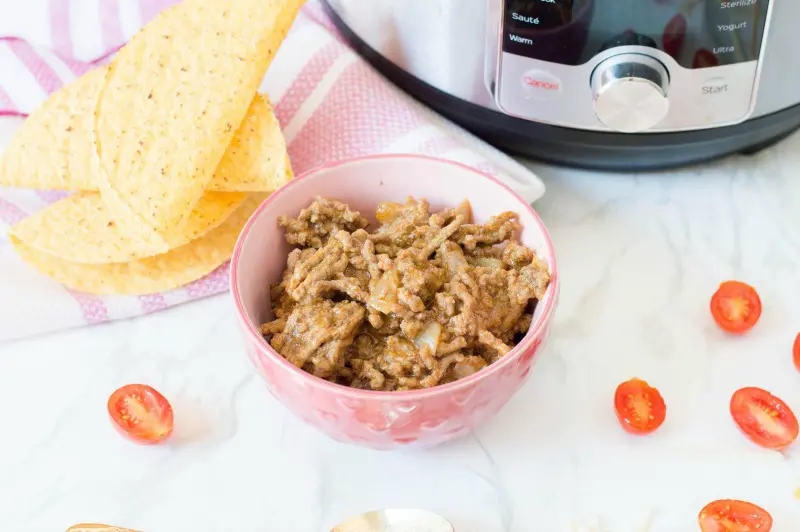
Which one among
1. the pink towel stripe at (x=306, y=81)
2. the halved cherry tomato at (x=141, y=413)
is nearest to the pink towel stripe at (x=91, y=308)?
the halved cherry tomato at (x=141, y=413)

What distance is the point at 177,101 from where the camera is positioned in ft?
3.45

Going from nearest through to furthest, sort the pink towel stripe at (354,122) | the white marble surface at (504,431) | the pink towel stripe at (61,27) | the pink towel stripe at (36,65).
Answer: the white marble surface at (504,431), the pink towel stripe at (354,122), the pink towel stripe at (36,65), the pink towel stripe at (61,27)

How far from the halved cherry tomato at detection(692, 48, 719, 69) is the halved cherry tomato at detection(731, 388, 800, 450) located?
367 millimetres

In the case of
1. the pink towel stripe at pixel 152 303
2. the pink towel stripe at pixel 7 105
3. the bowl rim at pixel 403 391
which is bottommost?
the pink towel stripe at pixel 152 303

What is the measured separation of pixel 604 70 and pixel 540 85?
0.08m

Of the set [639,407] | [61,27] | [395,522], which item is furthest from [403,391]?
[61,27]

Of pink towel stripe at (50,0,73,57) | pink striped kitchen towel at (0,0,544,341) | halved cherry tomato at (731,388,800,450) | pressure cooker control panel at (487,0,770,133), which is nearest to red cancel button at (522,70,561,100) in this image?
pressure cooker control panel at (487,0,770,133)

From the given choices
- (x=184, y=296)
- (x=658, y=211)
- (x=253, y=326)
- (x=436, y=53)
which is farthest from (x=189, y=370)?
(x=658, y=211)

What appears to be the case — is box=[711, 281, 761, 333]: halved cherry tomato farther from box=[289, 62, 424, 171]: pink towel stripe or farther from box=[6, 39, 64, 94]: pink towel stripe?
box=[6, 39, 64, 94]: pink towel stripe

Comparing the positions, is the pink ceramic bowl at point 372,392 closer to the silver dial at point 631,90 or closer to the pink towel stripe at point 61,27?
the silver dial at point 631,90

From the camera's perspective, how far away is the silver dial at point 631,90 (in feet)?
3.10

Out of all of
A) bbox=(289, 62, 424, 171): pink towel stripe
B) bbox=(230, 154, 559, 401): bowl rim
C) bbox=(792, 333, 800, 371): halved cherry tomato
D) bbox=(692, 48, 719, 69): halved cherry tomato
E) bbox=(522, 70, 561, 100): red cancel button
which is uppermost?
bbox=(692, 48, 719, 69): halved cherry tomato

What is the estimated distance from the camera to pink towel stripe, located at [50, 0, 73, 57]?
138 centimetres

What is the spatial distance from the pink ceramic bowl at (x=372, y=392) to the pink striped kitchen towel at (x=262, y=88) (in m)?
0.19
